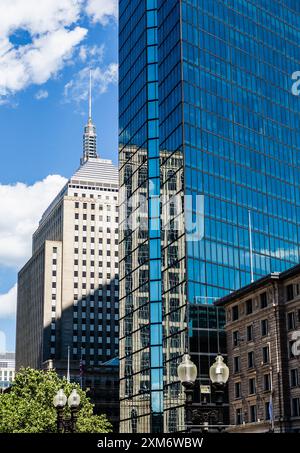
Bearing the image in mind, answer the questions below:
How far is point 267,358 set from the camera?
89000mm

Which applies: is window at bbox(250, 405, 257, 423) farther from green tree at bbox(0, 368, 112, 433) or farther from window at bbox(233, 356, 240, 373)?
green tree at bbox(0, 368, 112, 433)

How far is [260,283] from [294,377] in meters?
11.7

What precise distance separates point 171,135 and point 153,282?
22.2 m

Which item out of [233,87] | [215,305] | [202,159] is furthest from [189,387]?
[233,87]

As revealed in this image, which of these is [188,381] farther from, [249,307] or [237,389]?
[237,389]

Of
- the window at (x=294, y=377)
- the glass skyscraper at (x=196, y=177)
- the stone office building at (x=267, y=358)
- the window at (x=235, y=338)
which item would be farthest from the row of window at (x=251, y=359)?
the glass skyscraper at (x=196, y=177)

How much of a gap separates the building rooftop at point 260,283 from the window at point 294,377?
1038 centimetres

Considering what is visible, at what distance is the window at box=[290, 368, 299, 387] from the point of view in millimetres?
85812

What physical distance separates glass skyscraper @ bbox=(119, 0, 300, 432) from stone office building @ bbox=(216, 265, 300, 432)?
516 inches

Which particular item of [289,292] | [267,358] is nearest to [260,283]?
[289,292]

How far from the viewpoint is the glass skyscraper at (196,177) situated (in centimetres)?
11088

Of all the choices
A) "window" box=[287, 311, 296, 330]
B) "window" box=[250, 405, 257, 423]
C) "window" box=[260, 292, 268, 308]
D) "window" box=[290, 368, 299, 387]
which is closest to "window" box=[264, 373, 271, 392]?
"window" box=[290, 368, 299, 387]

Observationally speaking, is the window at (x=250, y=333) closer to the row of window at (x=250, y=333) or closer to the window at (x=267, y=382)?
the row of window at (x=250, y=333)
